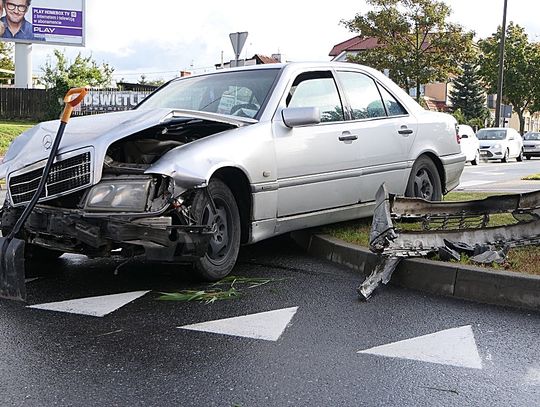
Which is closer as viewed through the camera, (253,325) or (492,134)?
(253,325)

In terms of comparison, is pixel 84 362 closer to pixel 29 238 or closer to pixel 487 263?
pixel 29 238

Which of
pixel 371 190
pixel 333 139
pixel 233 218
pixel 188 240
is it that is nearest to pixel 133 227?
pixel 188 240

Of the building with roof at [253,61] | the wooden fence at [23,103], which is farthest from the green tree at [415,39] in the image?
the wooden fence at [23,103]

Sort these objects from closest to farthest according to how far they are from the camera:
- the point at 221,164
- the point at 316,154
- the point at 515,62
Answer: the point at 221,164 < the point at 316,154 < the point at 515,62

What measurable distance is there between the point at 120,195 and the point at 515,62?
174 feet

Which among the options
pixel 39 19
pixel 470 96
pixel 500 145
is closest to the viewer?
pixel 500 145

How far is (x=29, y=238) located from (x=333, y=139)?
268 centimetres

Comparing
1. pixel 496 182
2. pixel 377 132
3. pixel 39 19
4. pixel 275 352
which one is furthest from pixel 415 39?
pixel 275 352

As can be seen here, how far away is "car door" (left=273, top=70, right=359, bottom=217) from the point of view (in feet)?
17.9

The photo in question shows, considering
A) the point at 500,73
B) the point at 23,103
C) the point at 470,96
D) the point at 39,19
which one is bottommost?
the point at 23,103

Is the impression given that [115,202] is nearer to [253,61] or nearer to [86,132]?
[86,132]

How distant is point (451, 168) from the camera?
7.36 meters

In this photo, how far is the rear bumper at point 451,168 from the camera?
286 inches

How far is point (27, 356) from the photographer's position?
3523 mm
